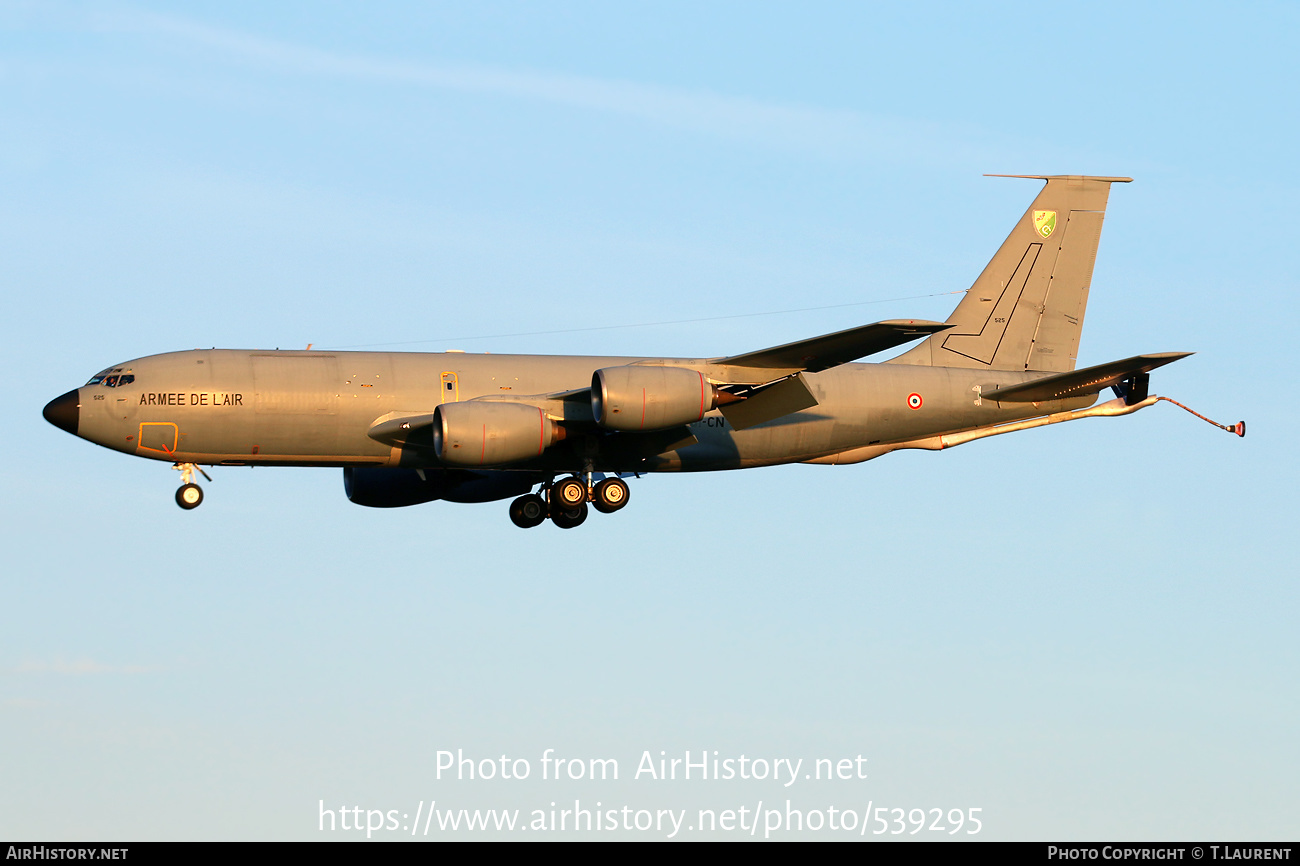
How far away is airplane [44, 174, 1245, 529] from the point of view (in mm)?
44594

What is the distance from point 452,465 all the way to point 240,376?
582cm

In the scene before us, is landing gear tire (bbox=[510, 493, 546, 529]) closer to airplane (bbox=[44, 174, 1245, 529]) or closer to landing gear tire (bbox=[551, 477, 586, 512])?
airplane (bbox=[44, 174, 1245, 529])

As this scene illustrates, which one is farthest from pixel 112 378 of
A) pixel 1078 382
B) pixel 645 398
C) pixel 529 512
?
pixel 1078 382

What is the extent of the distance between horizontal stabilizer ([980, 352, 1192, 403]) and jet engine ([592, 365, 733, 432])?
9550 mm

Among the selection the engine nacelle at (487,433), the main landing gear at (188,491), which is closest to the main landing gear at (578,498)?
the engine nacelle at (487,433)

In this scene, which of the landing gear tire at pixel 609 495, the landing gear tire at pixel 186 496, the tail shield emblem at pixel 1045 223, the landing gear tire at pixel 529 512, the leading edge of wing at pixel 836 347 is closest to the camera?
the leading edge of wing at pixel 836 347

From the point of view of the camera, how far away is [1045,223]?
52.1 meters

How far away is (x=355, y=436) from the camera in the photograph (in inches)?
1784

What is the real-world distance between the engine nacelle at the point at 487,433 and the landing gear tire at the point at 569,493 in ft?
10.4

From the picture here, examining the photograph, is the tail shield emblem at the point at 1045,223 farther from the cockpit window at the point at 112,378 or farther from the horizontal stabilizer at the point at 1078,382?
the cockpit window at the point at 112,378

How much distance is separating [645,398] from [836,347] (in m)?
4.83

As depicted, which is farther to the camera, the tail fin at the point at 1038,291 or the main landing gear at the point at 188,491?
the tail fin at the point at 1038,291

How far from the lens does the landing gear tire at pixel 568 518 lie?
48.9 m
